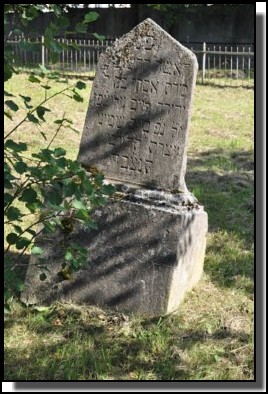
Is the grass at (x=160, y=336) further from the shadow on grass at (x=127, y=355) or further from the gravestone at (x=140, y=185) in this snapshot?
the gravestone at (x=140, y=185)

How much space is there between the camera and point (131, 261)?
4656 millimetres

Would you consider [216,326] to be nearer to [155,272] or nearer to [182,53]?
[155,272]

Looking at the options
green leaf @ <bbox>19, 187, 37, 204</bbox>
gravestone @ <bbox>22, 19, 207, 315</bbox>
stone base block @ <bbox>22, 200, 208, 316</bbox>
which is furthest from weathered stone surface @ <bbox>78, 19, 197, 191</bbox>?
green leaf @ <bbox>19, 187, 37, 204</bbox>

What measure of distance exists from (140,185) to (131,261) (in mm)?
618

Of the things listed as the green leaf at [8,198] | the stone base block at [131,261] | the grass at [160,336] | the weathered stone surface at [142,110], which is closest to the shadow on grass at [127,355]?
the grass at [160,336]

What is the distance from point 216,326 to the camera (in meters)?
4.44

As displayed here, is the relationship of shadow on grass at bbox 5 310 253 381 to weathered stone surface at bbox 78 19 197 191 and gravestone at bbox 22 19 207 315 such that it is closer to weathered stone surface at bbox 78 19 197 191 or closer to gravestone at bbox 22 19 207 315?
gravestone at bbox 22 19 207 315

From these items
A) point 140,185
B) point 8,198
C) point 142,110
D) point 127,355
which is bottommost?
point 127,355

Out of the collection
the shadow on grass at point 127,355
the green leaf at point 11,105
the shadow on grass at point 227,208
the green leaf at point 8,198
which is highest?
the green leaf at point 11,105

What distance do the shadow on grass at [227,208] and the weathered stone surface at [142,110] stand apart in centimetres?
107

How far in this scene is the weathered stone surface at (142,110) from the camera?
4.52 m

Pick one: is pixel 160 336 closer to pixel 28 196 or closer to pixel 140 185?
pixel 140 185

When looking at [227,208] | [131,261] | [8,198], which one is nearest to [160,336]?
[131,261]

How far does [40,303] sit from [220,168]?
4.49 m
